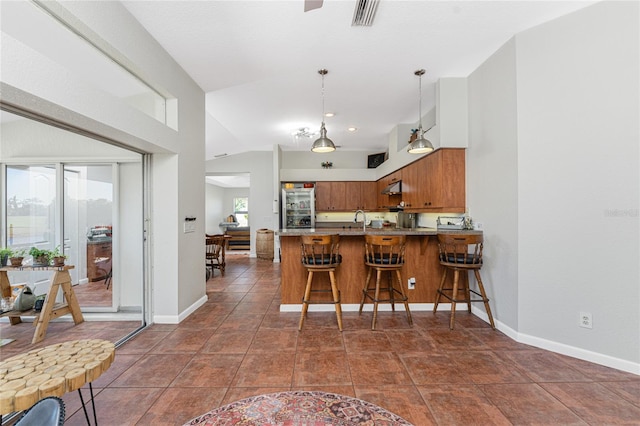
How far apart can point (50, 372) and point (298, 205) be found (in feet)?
18.2

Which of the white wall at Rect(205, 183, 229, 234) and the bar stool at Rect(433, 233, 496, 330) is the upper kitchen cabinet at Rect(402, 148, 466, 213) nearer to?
the bar stool at Rect(433, 233, 496, 330)

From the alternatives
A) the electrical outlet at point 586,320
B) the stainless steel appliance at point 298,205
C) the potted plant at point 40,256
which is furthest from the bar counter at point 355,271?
the stainless steel appliance at point 298,205

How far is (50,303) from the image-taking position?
8.34 feet

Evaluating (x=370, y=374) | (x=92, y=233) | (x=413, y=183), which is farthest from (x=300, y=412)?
(x=413, y=183)

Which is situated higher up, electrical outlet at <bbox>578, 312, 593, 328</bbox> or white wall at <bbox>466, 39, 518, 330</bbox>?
white wall at <bbox>466, 39, 518, 330</bbox>

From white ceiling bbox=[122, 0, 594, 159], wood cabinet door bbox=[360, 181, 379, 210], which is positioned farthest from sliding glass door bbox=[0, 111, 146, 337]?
wood cabinet door bbox=[360, 181, 379, 210]

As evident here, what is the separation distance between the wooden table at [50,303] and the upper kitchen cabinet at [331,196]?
4.76 m

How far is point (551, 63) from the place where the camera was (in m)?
2.32

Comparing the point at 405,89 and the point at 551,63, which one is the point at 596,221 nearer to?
the point at 551,63

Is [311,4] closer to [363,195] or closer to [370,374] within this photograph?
[370,374]

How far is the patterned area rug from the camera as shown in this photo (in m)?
1.52

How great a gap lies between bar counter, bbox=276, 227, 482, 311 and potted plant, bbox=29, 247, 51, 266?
2.31 m

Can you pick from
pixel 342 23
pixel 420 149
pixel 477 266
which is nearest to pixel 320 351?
pixel 477 266

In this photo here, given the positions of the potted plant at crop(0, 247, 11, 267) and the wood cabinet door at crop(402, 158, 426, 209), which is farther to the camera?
the wood cabinet door at crop(402, 158, 426, 209)
